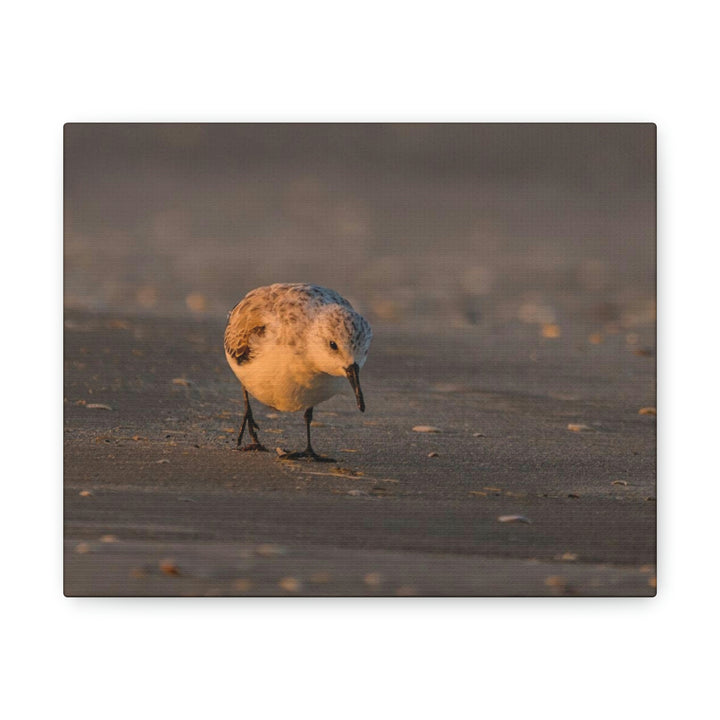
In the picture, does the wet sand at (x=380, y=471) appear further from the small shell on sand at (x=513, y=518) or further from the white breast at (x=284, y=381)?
the white breast at (x=284, y=381)

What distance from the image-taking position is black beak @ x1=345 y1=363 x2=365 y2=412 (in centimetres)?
1095

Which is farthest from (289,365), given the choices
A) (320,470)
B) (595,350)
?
(595,350)

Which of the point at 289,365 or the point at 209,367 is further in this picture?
the point at 209,367

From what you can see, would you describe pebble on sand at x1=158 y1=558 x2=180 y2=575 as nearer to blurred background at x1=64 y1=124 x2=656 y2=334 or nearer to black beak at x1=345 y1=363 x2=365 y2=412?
black beak at x1=345 y1=363 x2=365 y2=412

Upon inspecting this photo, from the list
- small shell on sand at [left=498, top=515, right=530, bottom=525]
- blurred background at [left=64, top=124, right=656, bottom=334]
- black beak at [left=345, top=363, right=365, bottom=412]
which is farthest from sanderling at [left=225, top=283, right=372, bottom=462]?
small shell on sand at [left=498, top=515, right=530, bottom=525]

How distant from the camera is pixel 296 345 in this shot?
11.1m

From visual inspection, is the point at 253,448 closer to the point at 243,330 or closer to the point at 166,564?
the point at 243,330

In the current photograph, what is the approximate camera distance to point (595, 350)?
11.4 meters

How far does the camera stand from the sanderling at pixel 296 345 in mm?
11016

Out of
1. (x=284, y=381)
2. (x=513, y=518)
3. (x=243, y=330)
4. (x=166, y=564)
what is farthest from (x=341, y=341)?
(x=166, y=564)

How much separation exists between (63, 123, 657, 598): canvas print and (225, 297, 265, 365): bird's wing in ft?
0.04

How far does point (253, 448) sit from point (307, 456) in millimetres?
224

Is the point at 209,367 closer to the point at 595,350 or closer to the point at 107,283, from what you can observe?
the point at 107,283
